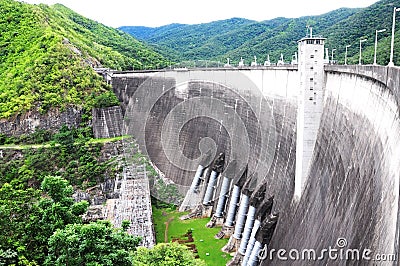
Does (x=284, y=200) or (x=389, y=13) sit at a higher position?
(x=389, y=13)

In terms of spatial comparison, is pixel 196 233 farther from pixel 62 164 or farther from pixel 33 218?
pixel 33 218

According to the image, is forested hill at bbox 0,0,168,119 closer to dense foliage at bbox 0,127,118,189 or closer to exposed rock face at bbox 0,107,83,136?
exposed rock face at bbox 0,107,83,136

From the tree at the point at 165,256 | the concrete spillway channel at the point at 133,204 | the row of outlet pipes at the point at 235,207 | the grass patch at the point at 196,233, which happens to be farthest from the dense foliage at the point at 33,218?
the grass patch at the point at 196,233

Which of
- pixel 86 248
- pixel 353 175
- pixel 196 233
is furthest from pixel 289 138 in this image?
pixel 86 248

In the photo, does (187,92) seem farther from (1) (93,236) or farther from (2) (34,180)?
(1) (93,236)

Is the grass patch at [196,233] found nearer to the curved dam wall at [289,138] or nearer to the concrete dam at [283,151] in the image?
the concrete dam at [283,151]

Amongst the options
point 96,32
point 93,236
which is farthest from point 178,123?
point 96,32

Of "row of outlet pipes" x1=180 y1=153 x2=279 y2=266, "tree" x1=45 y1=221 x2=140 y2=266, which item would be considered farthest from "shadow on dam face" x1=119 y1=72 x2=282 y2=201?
"tree" x1=45 y1=221 x2=140 y2=266
